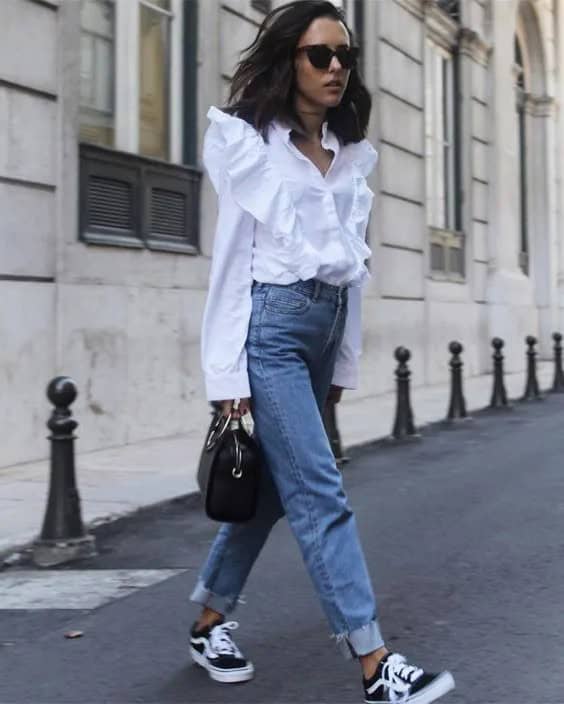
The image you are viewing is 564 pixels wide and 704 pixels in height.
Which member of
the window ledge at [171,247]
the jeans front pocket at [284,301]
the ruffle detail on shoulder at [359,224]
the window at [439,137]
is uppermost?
the window at [439,137]

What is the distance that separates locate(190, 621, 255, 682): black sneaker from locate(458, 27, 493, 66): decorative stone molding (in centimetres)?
1851

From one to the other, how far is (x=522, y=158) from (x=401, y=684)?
25.8 metres

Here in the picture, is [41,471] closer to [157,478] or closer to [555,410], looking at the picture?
[157,478]

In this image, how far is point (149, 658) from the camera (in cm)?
415

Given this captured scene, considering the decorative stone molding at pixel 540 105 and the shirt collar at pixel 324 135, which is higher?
the decorative stone molding at pixel 540 105

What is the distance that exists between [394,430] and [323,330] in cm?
815

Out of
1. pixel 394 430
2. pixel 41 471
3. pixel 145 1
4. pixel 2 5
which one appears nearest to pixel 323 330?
pixel 41 471

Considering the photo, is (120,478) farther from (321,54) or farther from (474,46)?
(474,46)

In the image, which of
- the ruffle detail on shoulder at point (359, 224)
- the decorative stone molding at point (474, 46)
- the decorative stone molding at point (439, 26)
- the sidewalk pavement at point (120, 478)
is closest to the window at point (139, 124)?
the sidewalk pavement at point (120, 478)

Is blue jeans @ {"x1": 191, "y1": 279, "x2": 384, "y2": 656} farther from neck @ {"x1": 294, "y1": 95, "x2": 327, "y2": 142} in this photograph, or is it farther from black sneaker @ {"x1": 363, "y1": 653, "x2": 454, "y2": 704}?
neck @ {"x1": 294, "y1": 95, "x2": 327, "y2": 142}

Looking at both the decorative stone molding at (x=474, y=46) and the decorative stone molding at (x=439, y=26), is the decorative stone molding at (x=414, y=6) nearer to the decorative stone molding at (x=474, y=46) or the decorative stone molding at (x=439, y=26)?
the decorative stone molding at (x=439, y=26)

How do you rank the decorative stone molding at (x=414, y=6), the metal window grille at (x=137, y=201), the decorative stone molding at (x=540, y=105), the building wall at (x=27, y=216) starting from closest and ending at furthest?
the building wall at (x=27, y=216), the metal window grille at (x=137, y=201), the decorative stone molding at (x=414, y=6), the decorative stone molding at (x=540, y=105)

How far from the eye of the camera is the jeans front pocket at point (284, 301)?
3.42 meters

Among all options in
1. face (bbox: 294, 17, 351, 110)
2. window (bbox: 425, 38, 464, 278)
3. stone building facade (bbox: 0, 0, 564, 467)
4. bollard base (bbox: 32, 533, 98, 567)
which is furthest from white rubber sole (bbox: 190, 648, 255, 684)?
window (bbox: 425, 38, 464, 278)
